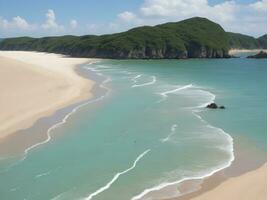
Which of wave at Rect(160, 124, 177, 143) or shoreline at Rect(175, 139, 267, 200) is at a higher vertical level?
shoreline at Rect(175, 139, 267, 200)

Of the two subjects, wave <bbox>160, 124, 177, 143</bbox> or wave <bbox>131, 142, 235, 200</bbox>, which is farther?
wave <bbox>160, 124, 177, 143</bbox>

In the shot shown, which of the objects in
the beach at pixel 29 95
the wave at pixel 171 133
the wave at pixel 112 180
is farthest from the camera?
the beach at pixel 29 95

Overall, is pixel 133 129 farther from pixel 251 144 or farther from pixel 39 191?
pixel 39 191

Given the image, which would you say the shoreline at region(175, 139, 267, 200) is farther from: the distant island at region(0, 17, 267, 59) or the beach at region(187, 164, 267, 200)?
the distant island at region(0, 17, 267, 59)

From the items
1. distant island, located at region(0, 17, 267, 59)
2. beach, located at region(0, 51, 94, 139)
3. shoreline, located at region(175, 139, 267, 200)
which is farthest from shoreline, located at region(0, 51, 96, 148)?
distant island, located at region(0, 17, 267, 59)

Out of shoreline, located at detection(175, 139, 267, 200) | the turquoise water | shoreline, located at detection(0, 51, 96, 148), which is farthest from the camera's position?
shoreline, located at detection(0, 51, 96, 148)

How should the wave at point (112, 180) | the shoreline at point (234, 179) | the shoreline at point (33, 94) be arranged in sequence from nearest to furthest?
1. the shoreline at point (234, 179)
2. the wave at point (112, 180)
3. the shoreline at point (33, 94)

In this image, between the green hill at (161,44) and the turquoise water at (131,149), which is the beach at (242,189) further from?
the green hill at (161,44)

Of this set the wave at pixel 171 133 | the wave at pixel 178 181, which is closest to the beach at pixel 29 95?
the wave at pixel 171 133
